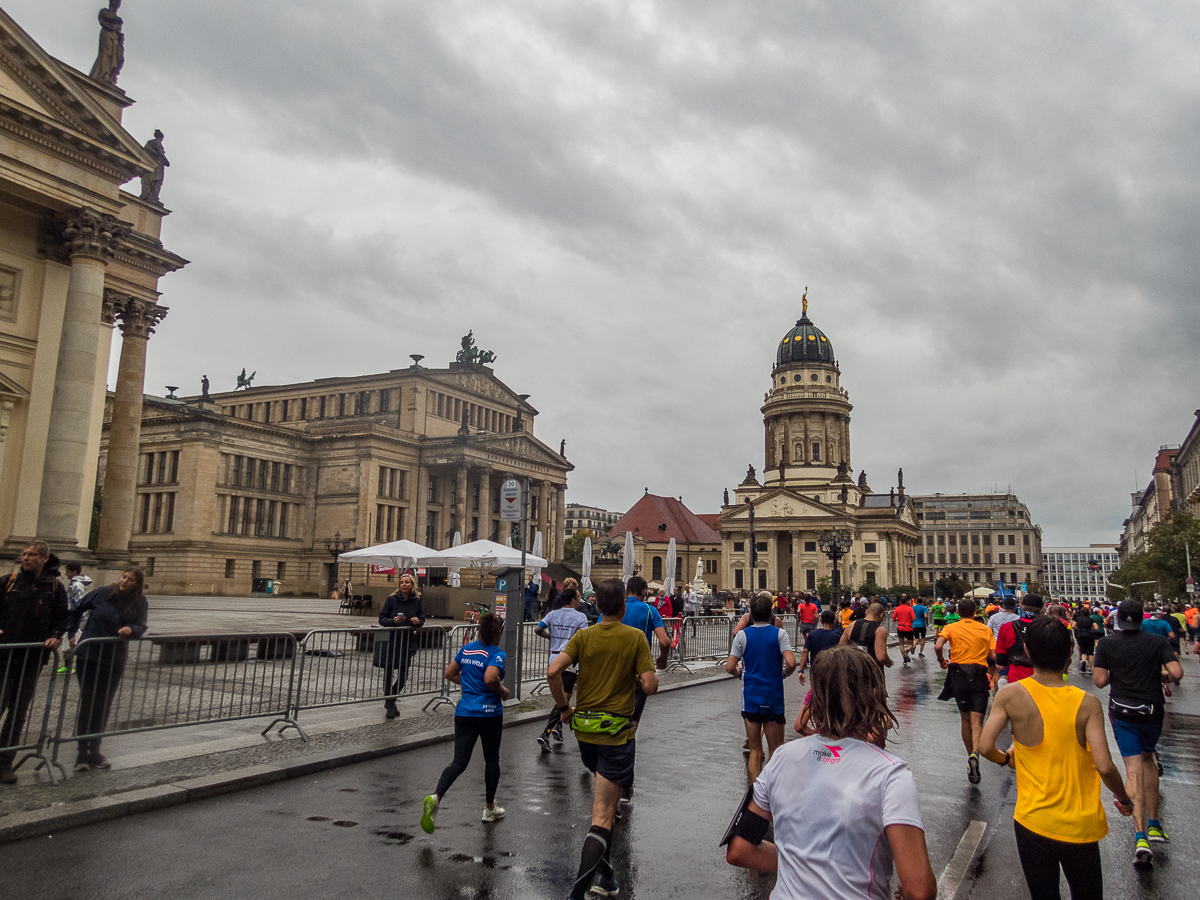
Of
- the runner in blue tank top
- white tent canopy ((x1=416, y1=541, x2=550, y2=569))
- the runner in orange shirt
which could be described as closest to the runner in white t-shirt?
the runner in blue tank top

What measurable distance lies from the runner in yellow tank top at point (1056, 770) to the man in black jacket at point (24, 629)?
7.76 m

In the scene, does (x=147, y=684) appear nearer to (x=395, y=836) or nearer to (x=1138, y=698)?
(x=395, y=836)

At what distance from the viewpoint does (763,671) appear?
24.9ft

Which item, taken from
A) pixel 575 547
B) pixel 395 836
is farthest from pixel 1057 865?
pixel 575 547

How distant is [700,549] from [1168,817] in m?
107

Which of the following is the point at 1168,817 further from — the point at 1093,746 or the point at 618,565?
the point at 618,565

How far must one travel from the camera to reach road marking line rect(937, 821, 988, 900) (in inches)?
210

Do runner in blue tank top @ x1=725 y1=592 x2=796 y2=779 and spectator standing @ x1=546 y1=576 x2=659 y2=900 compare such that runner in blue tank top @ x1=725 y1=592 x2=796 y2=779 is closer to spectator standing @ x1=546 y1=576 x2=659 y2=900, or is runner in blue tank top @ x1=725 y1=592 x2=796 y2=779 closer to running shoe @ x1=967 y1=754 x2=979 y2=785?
spectator standing @ x1=546 y1=576 x2=659 y2=900

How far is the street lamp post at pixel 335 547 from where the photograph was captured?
2371 inches

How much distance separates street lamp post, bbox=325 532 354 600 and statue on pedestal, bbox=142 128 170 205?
33.0 meters

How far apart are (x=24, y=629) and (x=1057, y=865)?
8.39 metres

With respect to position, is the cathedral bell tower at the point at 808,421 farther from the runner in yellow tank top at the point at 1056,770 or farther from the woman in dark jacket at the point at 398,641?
the runner in yellow tank top at the point at 1056,770

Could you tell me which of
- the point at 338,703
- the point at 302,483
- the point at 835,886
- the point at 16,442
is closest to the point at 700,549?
the point at 302,483

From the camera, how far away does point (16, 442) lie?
71.2 feet
